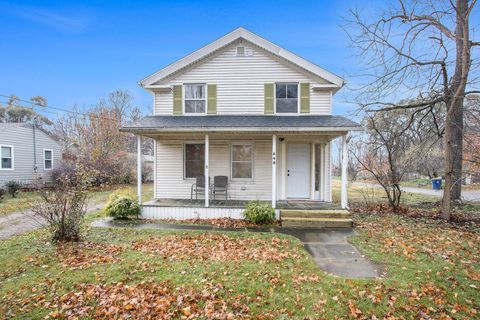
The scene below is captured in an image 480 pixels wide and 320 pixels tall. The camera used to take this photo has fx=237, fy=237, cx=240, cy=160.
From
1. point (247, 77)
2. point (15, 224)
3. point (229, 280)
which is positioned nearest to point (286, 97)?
point (247, 77)

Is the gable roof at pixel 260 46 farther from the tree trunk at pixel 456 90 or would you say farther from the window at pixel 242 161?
the window at pixel 242 161

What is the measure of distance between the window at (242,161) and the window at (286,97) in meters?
2.19

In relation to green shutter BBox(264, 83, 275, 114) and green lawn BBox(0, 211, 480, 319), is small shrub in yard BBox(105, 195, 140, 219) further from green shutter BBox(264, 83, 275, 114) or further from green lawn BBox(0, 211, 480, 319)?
green shutter BBox(264, 83, 275, 114)

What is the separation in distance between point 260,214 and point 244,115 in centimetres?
439

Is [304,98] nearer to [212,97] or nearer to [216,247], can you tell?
[212,97]

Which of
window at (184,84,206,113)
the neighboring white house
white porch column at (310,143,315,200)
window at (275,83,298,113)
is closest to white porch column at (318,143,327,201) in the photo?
white porch column at (310,143,315,200)

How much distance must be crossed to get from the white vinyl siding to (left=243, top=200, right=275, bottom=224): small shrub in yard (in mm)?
4252

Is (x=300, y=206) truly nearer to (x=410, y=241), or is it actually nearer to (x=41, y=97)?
(x=410, y=241)

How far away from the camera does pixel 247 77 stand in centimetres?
1011

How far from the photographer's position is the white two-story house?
9898 mm

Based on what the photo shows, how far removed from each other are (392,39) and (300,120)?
13.7ft

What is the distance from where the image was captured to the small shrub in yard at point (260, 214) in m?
7.74

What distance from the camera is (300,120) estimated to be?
30.4ft

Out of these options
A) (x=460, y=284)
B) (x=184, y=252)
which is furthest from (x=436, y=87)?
(x=184, y=252)
